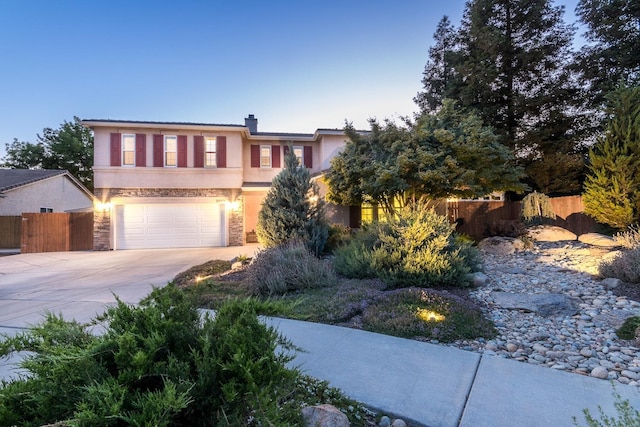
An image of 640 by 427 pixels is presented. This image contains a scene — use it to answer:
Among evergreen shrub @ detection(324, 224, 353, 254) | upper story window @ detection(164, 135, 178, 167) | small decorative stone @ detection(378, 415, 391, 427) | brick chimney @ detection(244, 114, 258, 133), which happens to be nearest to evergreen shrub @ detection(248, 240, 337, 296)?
small decorative stone @ detection(378, 415, 391, 427)

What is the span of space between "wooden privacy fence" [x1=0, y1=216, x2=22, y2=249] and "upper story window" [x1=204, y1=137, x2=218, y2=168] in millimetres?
9806

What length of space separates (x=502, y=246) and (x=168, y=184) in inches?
553

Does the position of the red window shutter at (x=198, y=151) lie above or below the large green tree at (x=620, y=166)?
above

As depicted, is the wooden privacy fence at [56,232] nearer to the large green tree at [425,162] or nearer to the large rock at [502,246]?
the large green tree at [425,162]

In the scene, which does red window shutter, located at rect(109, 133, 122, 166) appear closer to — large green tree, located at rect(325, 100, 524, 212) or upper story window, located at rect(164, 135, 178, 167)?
upper story window, located at rect(164, 135, 178, 167)

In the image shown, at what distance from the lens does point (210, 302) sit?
17.5ft

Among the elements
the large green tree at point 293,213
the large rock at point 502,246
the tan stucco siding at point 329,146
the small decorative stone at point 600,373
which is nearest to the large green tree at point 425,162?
the large rock at point 502,246

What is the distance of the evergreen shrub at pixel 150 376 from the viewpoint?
1407 millimetres

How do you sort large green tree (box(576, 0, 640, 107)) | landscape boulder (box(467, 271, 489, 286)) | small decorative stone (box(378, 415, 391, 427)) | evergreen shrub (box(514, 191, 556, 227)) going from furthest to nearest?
large green tree (box(576, 0, 640, 107)) → evergreen shrub (box(514, 191, 556, 227)) → landscape boulder (box(467, 271, 489, 286)) → small decorative stone (box(378, 415, 391, 427))

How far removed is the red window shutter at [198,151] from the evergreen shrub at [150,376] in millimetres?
14411

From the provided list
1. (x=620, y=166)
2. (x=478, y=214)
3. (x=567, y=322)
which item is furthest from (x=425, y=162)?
(x=567, y=322)

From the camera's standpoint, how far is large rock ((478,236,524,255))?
9.77 metres

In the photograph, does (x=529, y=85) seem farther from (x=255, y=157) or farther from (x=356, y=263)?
(x=356, y=263)

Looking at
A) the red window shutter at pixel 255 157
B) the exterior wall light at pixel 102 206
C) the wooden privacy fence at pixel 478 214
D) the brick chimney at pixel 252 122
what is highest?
the brick chimney at pixel 252 122
